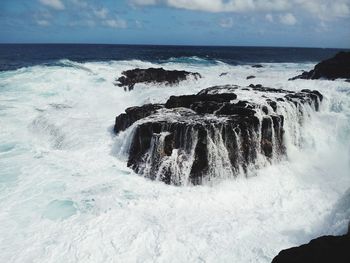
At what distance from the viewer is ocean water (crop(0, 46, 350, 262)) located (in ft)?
26.9

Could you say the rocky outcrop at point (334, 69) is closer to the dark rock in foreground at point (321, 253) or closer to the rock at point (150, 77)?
the rock at point (150, 77)

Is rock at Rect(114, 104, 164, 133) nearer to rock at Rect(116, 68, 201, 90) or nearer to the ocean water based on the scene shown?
the ocean water

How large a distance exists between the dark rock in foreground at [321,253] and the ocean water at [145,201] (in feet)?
6.90

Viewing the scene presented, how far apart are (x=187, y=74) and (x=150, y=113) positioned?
1656cm

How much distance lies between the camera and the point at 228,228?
9.09 meters

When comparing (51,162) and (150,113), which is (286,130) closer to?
(150,113)

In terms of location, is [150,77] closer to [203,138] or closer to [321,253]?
[203,138]

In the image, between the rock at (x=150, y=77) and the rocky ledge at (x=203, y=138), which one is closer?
the rocky ledge at (x=203, y=138)

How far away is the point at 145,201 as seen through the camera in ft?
33.7

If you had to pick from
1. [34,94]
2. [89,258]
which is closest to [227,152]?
[89,258]

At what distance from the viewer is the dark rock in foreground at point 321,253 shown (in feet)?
17.8

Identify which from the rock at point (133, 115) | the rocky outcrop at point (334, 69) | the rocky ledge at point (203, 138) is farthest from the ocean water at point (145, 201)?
the rocky outcrop at point (334, 69)

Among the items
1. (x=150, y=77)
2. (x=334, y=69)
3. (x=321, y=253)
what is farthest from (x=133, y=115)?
(x=334, y=69)

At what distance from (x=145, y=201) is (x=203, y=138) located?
2.99m
